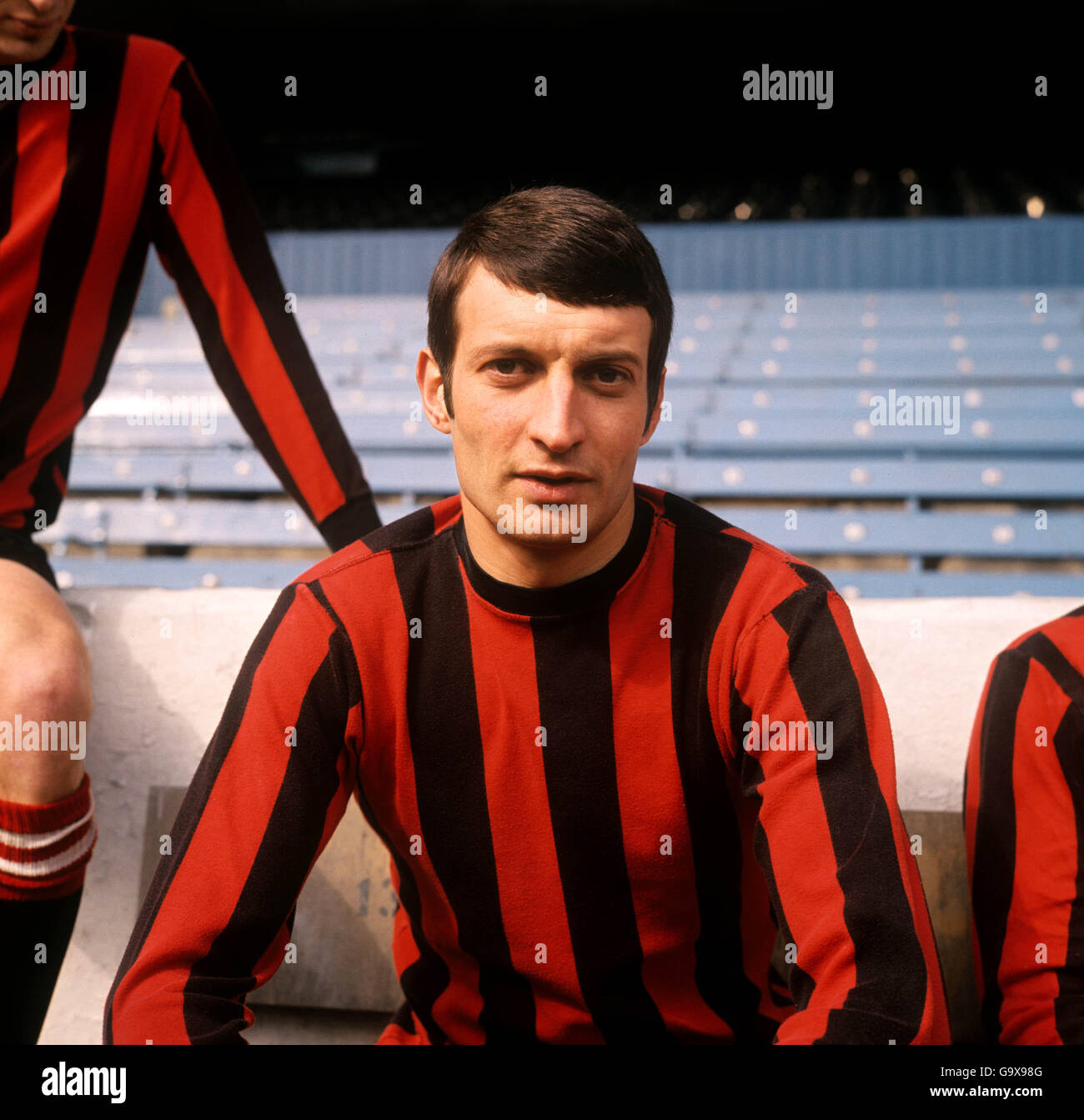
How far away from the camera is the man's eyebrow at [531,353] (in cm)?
77

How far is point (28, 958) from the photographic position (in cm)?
91

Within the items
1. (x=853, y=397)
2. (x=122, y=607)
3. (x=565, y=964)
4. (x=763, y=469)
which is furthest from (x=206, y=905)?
(x=853, y=397)

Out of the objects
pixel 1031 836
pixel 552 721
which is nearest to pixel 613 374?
pixel 552 721

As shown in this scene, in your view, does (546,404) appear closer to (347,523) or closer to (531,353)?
(531,353)

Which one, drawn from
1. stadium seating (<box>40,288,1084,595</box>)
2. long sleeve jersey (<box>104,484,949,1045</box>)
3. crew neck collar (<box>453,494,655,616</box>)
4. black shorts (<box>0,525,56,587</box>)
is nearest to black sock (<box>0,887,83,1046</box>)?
long sleeve jersey (<box>104,484,949,1045</box>)

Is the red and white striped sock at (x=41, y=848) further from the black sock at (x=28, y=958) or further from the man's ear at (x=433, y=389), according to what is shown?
the man's ear at (x=433, y=389)

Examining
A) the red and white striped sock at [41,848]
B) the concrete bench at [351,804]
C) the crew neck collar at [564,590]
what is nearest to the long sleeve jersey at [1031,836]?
the concrete bench at [351,804]

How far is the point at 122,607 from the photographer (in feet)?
4.17

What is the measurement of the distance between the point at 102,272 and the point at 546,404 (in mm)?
634

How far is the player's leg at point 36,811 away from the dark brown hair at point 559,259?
18.3 inches

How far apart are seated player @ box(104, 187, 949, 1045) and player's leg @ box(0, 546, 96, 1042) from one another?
22cm

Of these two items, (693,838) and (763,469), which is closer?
(693,838)
